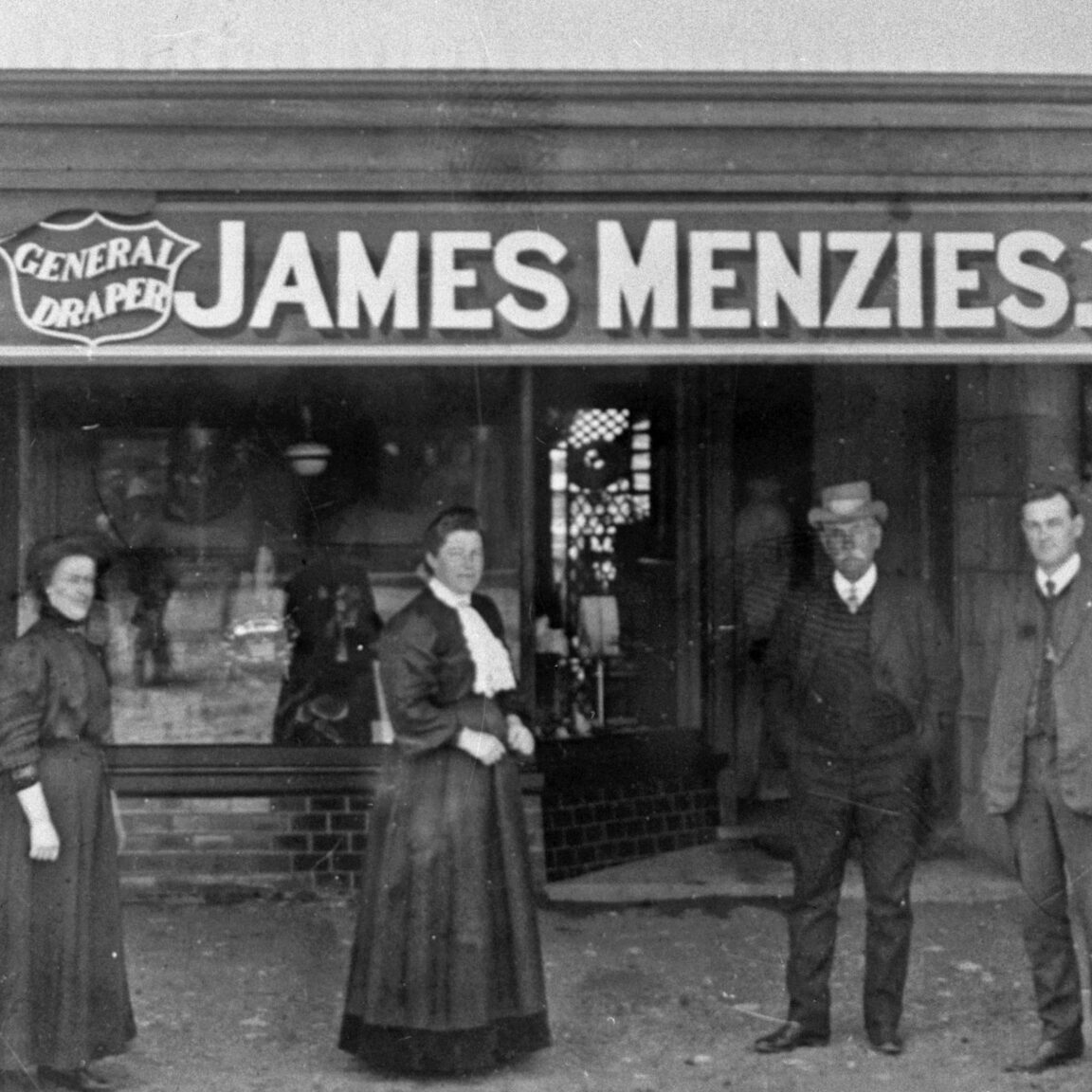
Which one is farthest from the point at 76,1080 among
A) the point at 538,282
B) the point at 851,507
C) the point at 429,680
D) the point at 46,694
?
the point at 851,507

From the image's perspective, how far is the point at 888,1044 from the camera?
631cm

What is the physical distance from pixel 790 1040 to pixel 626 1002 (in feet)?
2.82

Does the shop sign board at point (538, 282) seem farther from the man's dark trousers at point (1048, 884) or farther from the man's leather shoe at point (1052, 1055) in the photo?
the man's leather shoe at point (1052, 1055)

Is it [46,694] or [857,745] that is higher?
[46,694]

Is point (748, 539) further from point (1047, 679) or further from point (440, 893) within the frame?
point (440, 893)

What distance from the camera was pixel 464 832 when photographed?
6.11 meters

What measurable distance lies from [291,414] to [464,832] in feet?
10.6

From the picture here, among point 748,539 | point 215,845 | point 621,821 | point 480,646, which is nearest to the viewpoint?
point 480,646

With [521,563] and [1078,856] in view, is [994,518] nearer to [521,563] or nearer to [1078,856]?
[521,563]

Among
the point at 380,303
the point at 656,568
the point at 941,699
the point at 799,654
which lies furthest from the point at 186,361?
the point at 656,568

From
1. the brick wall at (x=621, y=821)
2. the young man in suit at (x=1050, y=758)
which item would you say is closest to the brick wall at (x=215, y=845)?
the brick wall at (x=621, y=821)

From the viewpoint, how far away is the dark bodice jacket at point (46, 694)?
18.9 ft

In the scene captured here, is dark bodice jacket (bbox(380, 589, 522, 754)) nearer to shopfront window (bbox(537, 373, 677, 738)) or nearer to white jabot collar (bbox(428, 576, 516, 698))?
white jabot collar (bbox(428, 576, 516, 698))

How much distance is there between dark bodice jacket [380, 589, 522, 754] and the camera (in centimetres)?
607
